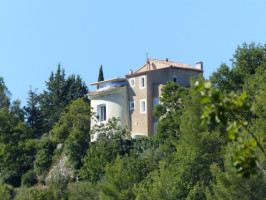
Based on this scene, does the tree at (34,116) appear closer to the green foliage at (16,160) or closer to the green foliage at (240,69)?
the green foliage at (16,160)

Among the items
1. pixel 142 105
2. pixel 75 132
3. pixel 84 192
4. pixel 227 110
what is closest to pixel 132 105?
pixel 142 105

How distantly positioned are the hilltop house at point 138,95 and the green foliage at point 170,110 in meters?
3.47

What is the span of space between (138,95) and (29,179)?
13588 mm

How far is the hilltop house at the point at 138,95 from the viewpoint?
47281mm

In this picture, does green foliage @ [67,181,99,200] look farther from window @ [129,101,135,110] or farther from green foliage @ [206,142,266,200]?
green foliage @ [206,142,266,200]

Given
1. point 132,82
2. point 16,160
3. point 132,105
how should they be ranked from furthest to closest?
point 16,160, point 132,82, point 132,105

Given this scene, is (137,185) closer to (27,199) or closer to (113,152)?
(113,152)

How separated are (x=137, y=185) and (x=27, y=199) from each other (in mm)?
11772

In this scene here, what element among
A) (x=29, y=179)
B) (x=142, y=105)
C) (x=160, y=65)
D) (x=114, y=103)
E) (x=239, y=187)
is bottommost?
(x=239, y=187)

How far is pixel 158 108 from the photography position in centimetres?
4275

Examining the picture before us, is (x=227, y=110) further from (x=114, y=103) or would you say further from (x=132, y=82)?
(x=132, y=82)

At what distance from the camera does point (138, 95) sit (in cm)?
4819

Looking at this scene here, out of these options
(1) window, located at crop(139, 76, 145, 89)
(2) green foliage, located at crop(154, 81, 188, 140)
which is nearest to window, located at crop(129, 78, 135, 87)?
(1) window, located at crop(139, 76, 145, 89)

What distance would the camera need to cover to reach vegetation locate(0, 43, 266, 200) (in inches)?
1200
